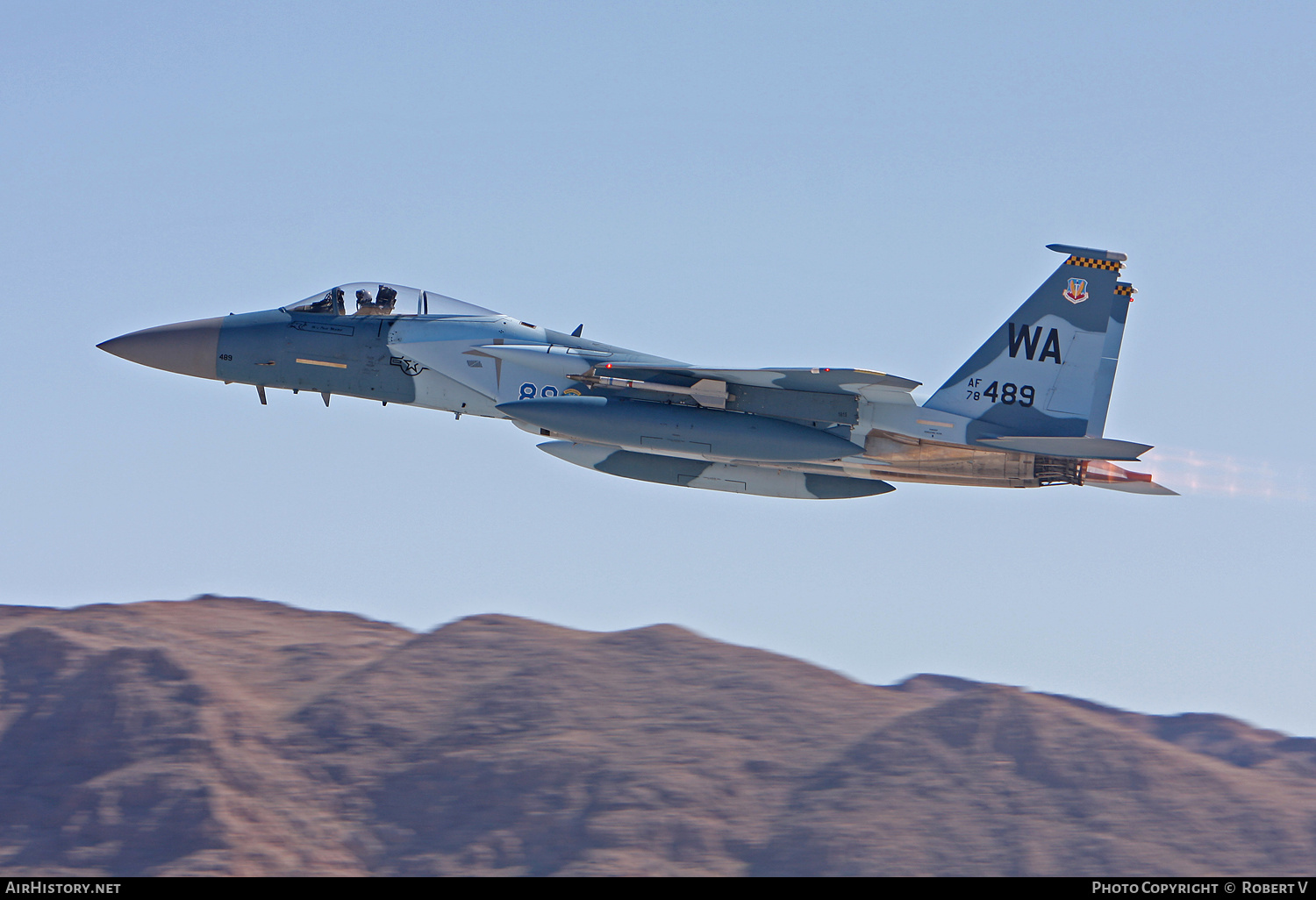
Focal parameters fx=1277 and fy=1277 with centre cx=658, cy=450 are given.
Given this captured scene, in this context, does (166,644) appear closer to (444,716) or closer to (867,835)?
(444,716)

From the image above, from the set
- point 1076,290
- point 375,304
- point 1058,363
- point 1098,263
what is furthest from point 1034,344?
point 375,304

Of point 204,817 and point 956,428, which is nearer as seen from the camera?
point 956,428

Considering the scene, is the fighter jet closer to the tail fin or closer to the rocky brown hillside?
the tail fin

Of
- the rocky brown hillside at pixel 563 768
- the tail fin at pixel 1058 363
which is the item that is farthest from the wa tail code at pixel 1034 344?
the rocky brown hillside at pixel 563 768

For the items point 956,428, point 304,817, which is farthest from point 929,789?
point 956,428

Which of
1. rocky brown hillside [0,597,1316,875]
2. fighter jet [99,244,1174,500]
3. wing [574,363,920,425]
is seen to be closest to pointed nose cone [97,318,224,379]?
fighter jet [99,244,1174,500]

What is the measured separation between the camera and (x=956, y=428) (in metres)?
19.8

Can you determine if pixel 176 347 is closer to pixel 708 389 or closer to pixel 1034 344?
pixel 708 389

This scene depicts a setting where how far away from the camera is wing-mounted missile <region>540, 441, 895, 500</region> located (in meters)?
20.4

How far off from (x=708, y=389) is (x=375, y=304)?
19.0 feet

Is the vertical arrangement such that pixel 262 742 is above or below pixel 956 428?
below

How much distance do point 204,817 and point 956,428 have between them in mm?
47119

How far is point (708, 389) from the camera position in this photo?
1952 cm

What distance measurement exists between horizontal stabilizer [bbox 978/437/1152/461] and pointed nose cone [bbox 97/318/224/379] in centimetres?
1243
